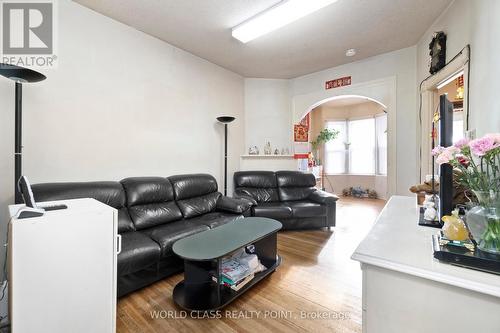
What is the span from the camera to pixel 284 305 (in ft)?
5.88

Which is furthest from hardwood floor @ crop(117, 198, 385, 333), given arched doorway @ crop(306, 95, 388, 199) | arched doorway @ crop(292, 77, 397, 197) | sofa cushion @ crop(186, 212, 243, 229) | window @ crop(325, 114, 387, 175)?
window @ crop(325, 114, 387, 175)

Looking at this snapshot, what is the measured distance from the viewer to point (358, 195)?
6617mm

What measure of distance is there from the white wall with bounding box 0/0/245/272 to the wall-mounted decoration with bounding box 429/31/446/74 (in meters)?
3.15

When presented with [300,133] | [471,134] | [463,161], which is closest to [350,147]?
[300,133]

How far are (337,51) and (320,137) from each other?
351cm

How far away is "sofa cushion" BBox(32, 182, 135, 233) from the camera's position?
1.96 m

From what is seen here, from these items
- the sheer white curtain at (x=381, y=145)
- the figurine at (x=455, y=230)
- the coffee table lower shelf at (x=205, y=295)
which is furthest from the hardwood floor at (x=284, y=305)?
the sheer white curtain at (x=381, y=145)

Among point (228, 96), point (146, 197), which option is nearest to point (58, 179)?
point (146, 197)

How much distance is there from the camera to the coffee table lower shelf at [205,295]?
5.60 ft

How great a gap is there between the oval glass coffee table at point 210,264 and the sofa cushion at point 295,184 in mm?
1817

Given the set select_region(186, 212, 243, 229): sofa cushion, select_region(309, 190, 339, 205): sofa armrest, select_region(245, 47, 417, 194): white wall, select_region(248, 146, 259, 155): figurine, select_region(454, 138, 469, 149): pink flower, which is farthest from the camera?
select_region(248, 146, 259, 155): figurine

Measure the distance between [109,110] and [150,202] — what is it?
1214 millimetres

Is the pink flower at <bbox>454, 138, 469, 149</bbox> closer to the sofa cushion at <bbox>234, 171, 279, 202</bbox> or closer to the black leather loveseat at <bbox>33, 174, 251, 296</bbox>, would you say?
the black leather loveseat at <bbox>33, 174, 251, 296</bbox>

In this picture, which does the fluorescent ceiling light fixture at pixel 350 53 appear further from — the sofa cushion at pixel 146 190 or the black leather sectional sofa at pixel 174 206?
the sofa cushion at pixel 146 190
